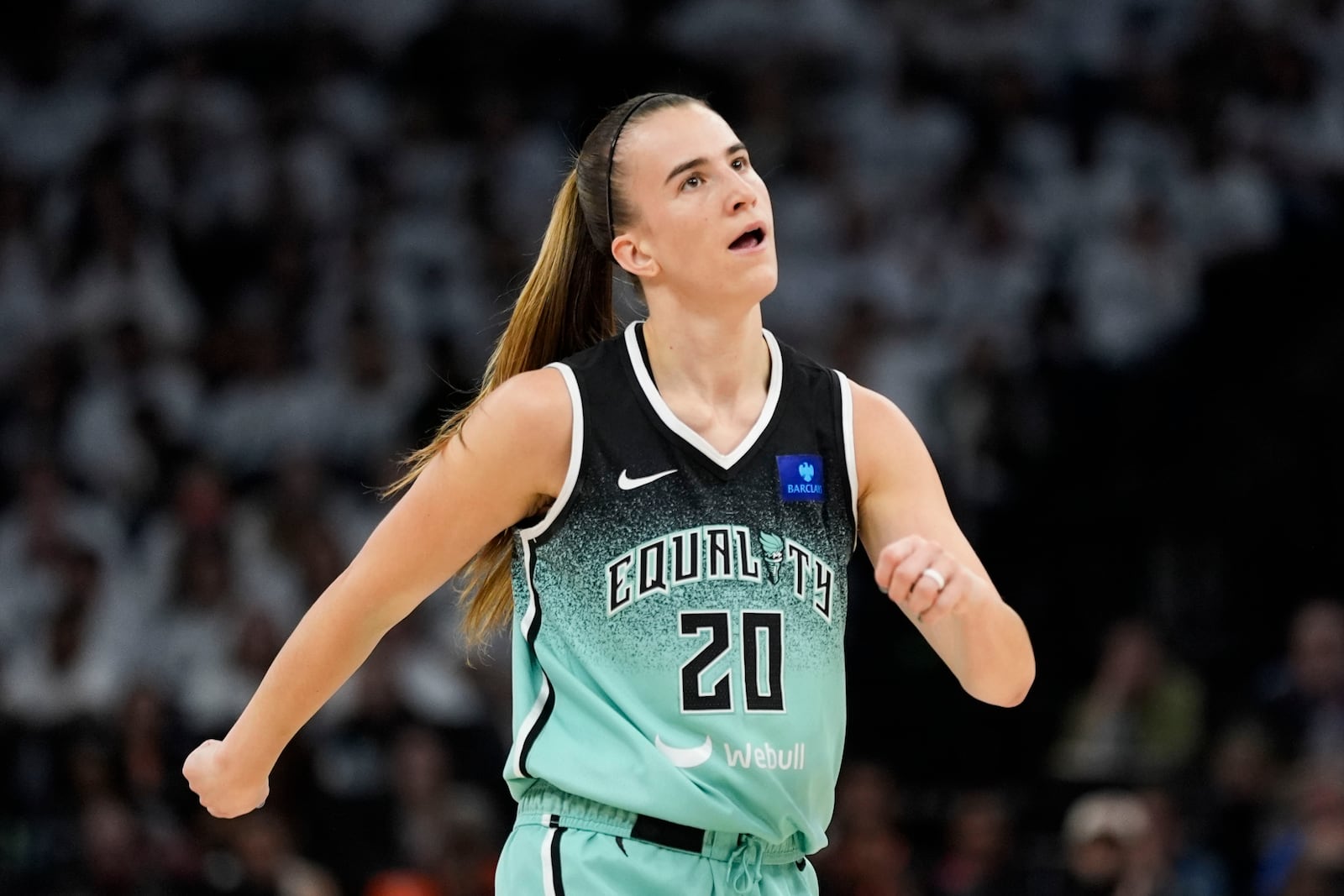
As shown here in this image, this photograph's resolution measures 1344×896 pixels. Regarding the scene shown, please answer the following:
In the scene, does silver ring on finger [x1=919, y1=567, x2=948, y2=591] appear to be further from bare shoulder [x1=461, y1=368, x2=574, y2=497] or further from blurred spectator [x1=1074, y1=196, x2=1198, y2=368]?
blurred spectator [x1=1074, y1=196, x2=1198, y2=368]

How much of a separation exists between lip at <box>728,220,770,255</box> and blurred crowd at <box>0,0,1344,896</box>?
Result: 3.30 metres

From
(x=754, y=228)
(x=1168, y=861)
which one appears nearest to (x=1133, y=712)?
(x=1168, y=861)

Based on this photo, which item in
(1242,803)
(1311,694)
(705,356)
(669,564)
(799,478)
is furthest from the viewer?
(1311,694)

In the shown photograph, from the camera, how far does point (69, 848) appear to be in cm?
845

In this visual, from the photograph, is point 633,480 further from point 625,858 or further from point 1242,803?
point 1242,803

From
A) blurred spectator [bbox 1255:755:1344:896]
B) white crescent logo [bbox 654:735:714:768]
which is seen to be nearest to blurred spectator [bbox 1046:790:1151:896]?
blurred spectator [bbox 1255:755:1344:896]

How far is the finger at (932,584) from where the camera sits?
3178mm

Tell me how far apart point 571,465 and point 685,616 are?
0.36 m

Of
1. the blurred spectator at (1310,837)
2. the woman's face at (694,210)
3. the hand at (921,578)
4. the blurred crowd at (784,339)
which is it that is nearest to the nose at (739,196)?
the woman's face at (694,210)

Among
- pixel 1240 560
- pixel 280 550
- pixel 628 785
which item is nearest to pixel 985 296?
pixel 1240 560

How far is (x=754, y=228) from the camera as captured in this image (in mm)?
3729

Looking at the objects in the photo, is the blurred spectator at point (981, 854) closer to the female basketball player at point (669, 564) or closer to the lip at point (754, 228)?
the female basketball player at point (669, 564)

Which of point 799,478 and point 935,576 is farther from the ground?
point 799,478

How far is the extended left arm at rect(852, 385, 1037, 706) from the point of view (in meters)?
3.21
